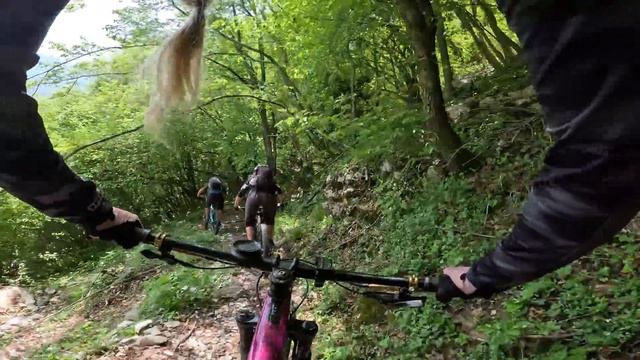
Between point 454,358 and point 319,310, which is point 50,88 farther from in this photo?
point 454,358

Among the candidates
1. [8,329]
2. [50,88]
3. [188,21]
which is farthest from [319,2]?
[50,88]

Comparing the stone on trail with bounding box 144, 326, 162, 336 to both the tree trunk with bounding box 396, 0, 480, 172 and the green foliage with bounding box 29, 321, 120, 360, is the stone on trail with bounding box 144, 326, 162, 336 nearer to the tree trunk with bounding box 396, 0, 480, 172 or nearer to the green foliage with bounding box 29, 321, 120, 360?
the green foliage with bounding box 29, 321, 120, 360

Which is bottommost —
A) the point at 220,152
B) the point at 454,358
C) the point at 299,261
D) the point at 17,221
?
the point at 454,358

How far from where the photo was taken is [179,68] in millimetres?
1948

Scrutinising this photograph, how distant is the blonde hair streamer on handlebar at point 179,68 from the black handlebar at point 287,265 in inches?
18.9

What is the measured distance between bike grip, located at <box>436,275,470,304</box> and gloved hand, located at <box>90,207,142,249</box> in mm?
1066

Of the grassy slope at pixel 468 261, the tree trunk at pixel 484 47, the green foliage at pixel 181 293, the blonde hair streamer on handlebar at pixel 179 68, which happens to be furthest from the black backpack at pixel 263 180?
the blonde hair streamer on handlebar at pixel 179 68

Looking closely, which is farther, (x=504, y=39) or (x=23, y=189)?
(x=504, y=39)

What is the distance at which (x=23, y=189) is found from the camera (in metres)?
1.49

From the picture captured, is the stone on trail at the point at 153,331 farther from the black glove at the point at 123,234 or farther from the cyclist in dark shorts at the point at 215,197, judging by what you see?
the cyclist in dark shorts at the point at 215,197

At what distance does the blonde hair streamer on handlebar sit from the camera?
1881 mm

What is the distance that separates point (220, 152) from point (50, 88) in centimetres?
570

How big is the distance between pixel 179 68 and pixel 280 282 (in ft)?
2.81

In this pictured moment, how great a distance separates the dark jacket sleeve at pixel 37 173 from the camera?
4.22 feet
